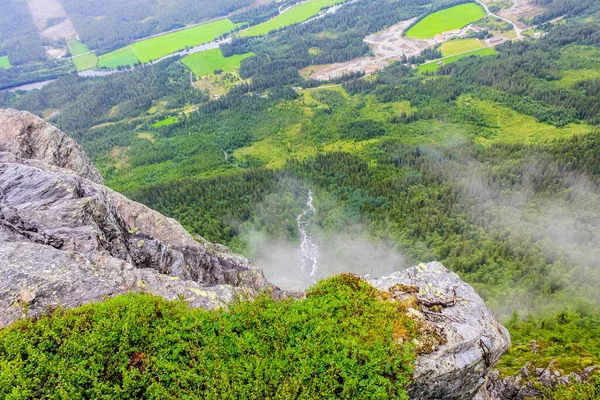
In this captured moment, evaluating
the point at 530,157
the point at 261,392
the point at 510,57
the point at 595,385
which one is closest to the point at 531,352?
the point at 595,385

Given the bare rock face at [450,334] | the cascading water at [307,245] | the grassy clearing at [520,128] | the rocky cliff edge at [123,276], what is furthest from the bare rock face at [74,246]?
the grassy clearing at [520,128]

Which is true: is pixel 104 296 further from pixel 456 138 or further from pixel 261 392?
pixel 456 138

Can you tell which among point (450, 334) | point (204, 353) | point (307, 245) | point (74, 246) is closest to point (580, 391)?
point (450, 334)

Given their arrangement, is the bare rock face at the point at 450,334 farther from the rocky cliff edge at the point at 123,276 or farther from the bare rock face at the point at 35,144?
the bare rock face at the point at 35,144

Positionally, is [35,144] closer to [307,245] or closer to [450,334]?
[450,334]

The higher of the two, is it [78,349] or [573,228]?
[78,349]
